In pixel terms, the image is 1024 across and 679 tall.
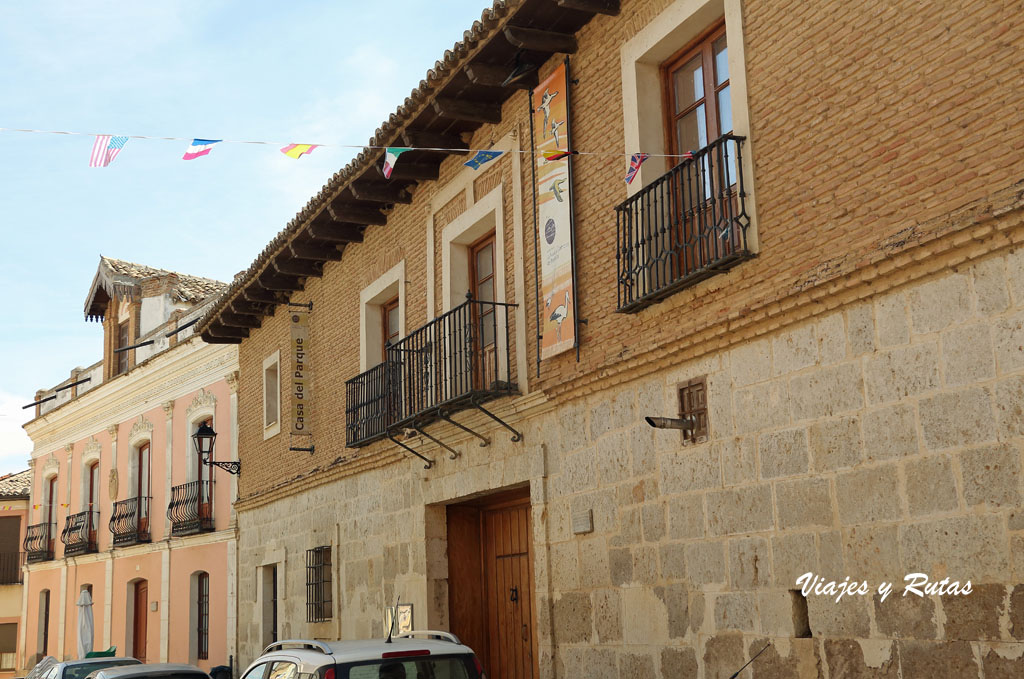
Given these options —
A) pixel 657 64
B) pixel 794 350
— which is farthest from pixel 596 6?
pixel 794 350

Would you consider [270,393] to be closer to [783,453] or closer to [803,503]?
[783,453]

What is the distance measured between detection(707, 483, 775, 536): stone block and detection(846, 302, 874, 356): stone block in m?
1.17

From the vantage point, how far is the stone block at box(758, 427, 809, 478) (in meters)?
7.24

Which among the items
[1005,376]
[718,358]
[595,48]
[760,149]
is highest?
[595,48]

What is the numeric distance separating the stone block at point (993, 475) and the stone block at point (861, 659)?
106cm

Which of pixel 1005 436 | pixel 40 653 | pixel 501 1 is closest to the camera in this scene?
pixel 1005 436

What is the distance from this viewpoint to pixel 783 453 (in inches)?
291

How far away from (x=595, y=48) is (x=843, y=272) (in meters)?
3.88

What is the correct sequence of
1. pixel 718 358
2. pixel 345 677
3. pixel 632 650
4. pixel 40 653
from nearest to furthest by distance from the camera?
1. pixel 345 677
2. pixel 718 358
3. pixel 632 650
4. pixel 40 653

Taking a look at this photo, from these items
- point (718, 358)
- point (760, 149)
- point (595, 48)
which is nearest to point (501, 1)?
point (595, 48)

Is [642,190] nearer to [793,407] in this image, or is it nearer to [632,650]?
[793,407]

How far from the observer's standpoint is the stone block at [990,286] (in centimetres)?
601

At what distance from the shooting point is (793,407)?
7.36 m

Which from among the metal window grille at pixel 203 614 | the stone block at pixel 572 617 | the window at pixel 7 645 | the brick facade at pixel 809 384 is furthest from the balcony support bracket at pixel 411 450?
the window at pixel 7 645
